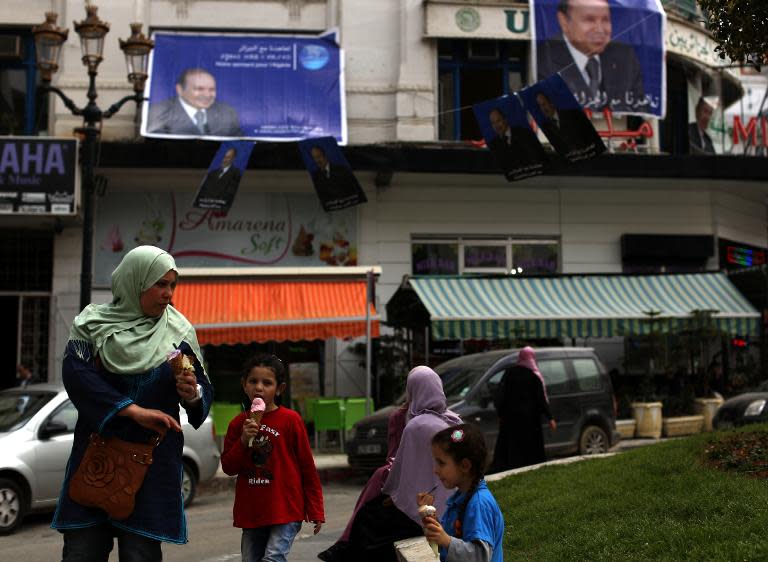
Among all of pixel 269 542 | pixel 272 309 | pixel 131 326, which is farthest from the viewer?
pixel 272 309

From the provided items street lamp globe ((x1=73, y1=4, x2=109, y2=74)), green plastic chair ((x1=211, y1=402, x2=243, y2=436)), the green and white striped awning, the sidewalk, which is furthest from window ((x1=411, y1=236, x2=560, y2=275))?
street lamp globe ((x1=73, y1=4, x2=109, y2=74))

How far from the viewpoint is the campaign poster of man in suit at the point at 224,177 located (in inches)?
791

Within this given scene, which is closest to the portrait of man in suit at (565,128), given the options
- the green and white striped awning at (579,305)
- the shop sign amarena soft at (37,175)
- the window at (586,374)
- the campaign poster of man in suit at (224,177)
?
the green and white striped awning at (579,305)

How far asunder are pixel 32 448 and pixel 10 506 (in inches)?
25.0

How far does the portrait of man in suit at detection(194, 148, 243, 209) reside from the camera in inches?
790

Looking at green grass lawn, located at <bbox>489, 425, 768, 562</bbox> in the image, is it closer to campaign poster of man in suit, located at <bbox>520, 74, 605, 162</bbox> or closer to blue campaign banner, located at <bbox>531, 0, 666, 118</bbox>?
campaign poster of man in suit, located at <bbox>520, 74, 605, 162</bbox>

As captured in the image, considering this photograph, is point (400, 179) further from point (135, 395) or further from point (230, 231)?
point (135, 395)

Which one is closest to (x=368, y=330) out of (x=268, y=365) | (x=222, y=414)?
(x=222, y=414)

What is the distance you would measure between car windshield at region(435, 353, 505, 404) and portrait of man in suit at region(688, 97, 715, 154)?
38.8 feet

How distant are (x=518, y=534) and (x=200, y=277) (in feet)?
40.1

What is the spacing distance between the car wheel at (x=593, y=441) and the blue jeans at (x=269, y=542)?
409 inches

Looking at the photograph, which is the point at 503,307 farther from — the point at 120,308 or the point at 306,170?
the point at 120,308

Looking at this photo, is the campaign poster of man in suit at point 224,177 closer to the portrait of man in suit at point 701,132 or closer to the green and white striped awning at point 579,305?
the green and white striped awning at point 579,305

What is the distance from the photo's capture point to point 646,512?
6785 mm
